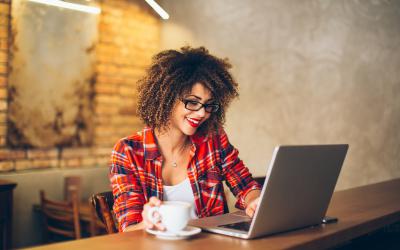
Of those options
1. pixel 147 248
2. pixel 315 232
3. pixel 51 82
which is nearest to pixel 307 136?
pixel 51 82

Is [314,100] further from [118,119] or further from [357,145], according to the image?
[118,119]

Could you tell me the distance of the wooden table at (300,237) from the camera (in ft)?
4.41

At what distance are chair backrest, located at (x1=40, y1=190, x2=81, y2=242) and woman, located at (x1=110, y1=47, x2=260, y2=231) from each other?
172 cm

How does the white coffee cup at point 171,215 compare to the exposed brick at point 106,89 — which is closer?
the white coffee cup at point 171,215

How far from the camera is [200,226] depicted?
160 centimetres

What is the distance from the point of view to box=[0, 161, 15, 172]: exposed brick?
428cm

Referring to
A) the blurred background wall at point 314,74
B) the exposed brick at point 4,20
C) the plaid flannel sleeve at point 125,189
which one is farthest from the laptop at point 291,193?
the exposed brick at point 4,20

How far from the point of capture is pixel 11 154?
4340 mm

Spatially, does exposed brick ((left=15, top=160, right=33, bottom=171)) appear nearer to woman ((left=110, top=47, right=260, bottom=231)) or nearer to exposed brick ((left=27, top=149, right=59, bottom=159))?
exposed brick ((left=27, top=149, right=59, bottom=159))

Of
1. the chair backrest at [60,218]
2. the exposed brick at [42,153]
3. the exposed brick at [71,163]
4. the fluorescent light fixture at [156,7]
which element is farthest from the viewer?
the exposed brick at [71,163]

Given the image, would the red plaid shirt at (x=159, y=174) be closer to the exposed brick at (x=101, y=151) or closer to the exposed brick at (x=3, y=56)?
the exposed brick at (x=3, y=56)

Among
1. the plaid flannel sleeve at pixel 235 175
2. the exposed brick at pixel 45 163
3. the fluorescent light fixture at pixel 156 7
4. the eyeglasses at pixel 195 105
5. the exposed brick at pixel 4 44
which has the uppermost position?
the fluorescent light fixture at pixel 156 7

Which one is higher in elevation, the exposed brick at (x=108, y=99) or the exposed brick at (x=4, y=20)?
the exposed brick at (x=4, y=20)

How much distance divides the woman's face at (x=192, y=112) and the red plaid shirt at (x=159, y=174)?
0.14 m
